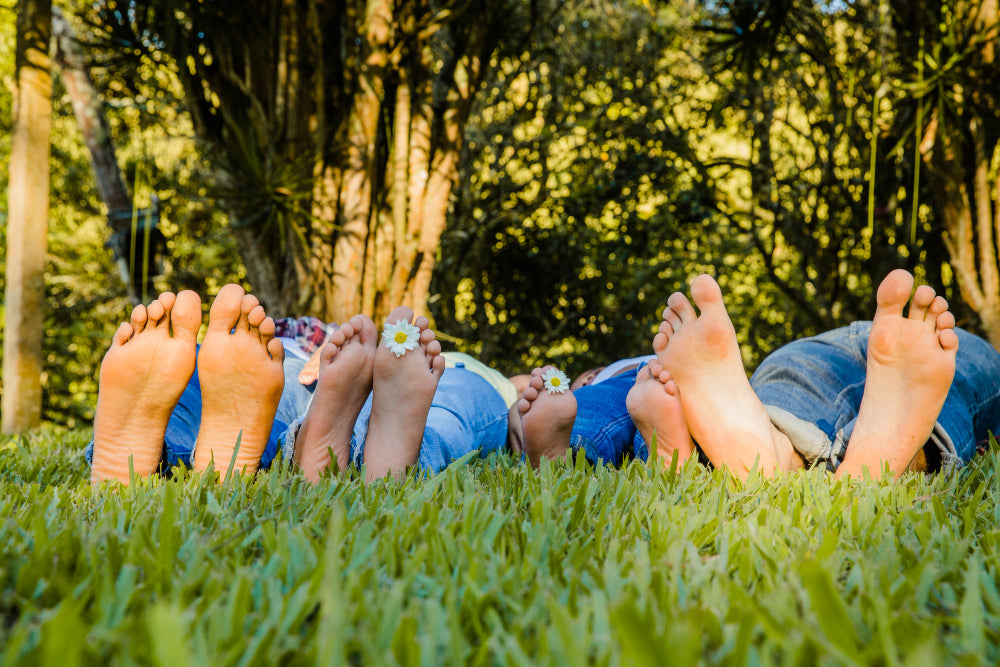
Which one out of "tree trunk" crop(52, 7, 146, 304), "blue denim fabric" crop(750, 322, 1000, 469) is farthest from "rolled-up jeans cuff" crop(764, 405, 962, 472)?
"tree trunk" crop(52, 7, 146, 304)

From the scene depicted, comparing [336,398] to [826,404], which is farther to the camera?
[826,404]

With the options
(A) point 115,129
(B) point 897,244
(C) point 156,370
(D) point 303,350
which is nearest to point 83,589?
(C) point 156,370

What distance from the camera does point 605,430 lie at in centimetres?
185

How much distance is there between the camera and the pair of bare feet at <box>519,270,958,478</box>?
4.52ft

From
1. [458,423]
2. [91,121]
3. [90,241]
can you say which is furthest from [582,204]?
[90,241]

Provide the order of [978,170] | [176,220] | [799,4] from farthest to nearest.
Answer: [176,220]
[799,4]
[978,170]

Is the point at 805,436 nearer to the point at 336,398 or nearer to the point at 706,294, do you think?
the point at 706,294

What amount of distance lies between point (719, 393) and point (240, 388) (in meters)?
1.05

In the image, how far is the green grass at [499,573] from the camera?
0.61m

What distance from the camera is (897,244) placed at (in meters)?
4.60

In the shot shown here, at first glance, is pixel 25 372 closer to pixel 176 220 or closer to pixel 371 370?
pixel 371 370

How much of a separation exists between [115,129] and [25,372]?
13.4ft

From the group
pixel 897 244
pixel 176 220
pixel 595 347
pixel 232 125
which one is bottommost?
pixel 595 347

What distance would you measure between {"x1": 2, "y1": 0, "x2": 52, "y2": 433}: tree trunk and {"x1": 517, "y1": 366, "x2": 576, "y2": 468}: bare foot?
8.70 feet
